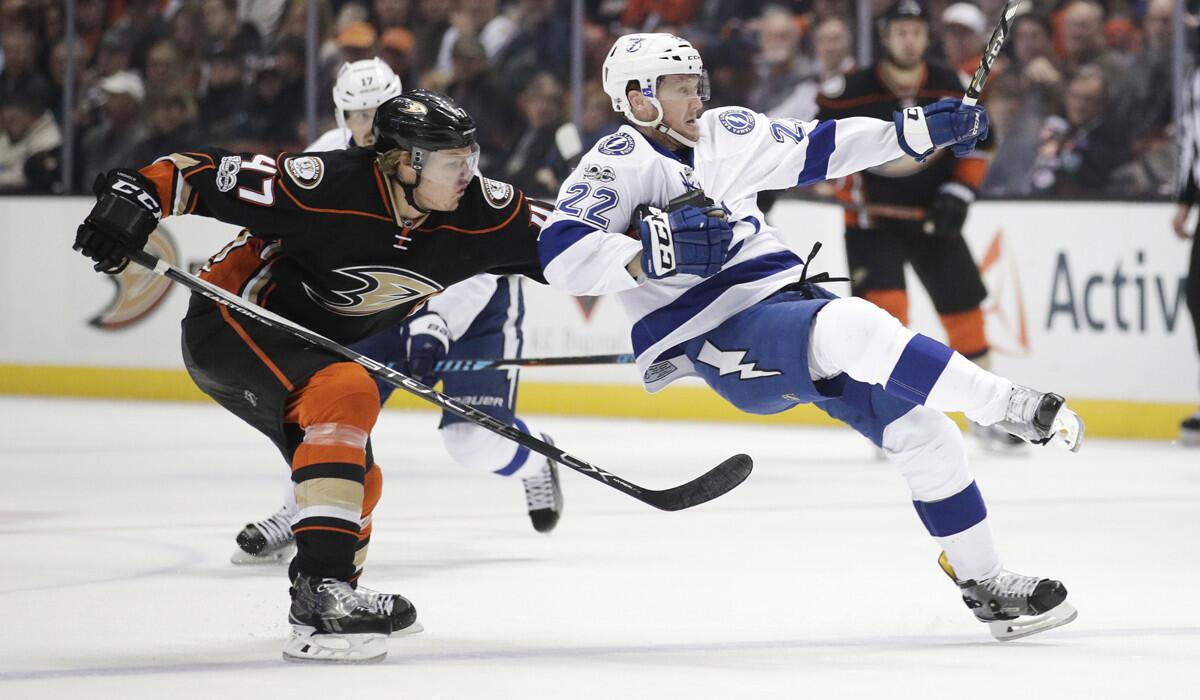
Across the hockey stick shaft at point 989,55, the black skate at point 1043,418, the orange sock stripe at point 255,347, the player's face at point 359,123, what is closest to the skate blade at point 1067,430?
the black skate at point 1043,418

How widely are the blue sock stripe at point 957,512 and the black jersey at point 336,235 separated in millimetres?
875

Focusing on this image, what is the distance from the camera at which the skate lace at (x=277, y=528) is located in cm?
Answer: 431

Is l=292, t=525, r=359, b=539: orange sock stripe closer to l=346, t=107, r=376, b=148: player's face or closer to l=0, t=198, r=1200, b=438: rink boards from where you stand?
l=346, t=107, r=376, b=148: player's face

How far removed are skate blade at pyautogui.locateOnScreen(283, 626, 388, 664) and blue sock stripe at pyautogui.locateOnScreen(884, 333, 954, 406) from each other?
37.5 inches

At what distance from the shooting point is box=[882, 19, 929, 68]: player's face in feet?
22.3

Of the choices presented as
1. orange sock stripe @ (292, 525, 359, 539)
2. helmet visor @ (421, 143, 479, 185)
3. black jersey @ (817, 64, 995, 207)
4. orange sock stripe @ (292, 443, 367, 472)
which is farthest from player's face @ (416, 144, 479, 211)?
black jersey @ (817, 64, 995, 207)

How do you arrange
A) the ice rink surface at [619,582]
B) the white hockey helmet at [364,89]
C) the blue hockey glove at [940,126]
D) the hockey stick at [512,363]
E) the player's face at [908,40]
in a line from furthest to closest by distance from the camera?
the player's face at [908,40] < the white hockey helmet at [364,89] < the hockey stick at [512,363] < the blue hockey glove at [940,126] < the ice rink surface at [619,582]

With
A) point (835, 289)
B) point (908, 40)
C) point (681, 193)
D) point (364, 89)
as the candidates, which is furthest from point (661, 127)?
point (835, 289)

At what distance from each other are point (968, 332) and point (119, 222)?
14.5ft

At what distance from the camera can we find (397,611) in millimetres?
3318

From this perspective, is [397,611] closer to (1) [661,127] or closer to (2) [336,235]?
(2) [336,235]

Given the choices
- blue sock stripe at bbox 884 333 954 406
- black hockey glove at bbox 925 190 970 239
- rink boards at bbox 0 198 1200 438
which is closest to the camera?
blue sock stripe at bbox 884 333 954 406

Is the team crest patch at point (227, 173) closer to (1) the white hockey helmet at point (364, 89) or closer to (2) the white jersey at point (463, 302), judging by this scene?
(2) the white jersey at point (463, 302)

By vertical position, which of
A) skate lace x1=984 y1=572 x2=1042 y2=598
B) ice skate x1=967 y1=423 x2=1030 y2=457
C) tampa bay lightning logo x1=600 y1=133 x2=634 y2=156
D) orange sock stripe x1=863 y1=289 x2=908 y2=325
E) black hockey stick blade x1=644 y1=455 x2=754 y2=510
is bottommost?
ice skate x1=967 y1=423 x2=1030 y2=457
